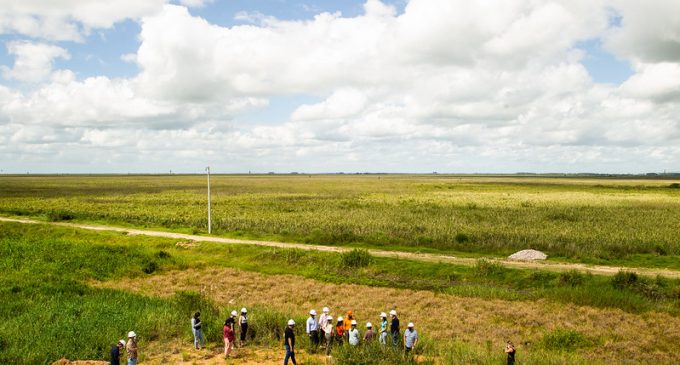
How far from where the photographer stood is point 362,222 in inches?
2114

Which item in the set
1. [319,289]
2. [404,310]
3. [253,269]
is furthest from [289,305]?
[253,269]

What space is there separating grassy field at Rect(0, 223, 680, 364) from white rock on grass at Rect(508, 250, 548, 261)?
4.08 metres

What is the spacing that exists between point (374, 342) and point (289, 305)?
10354mm

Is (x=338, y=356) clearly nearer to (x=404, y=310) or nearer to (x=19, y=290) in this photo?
(x=404, y=310)

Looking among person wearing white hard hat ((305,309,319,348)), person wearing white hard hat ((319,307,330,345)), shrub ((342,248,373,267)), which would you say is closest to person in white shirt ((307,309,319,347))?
person wearing white hard hat ((305,309,319,348))

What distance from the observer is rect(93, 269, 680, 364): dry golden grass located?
20.5 meters

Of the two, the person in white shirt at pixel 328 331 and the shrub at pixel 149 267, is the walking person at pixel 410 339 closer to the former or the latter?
the person in white shirt at pixel 328 331

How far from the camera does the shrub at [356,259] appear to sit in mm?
34094

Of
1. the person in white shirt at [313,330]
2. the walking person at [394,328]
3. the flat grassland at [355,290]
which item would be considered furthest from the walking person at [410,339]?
the person in white shirt at [313,330]

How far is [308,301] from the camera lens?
2805cm

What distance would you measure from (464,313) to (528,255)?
39.3 feet

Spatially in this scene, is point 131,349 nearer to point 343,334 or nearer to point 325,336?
point 325,336

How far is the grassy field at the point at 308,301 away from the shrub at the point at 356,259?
89 millimetres

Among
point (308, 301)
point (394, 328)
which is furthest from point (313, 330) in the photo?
point (308, 301)
